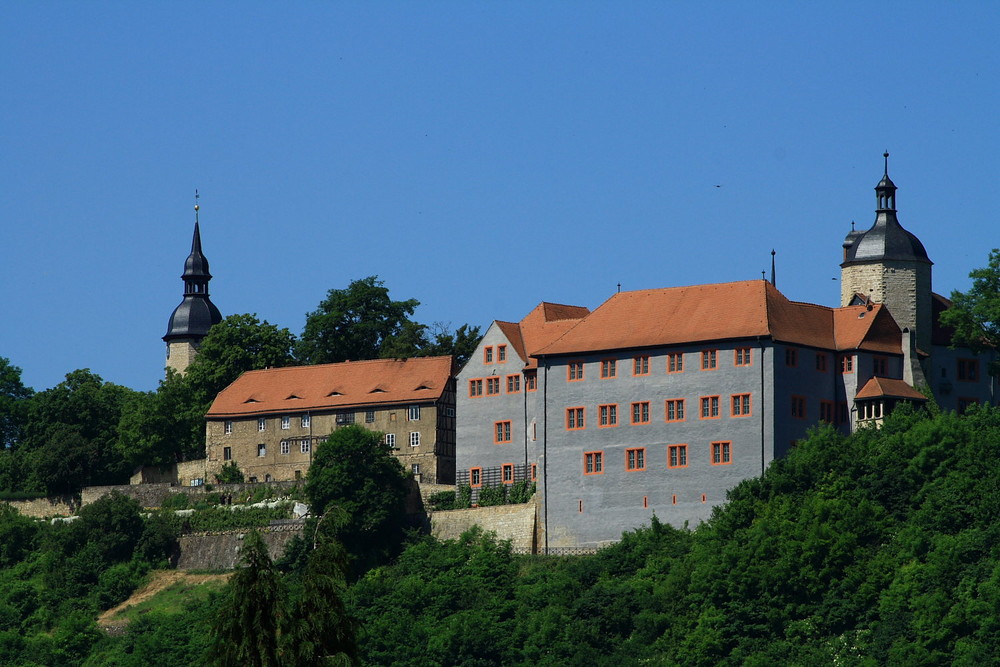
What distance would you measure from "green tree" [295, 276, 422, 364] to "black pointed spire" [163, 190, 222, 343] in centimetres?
1194

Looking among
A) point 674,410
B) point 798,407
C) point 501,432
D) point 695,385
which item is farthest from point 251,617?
Result: point 501,432

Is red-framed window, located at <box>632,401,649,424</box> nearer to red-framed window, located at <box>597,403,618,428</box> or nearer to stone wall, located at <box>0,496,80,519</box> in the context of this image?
red-framed window, located at <box>597,403,618,428</box>

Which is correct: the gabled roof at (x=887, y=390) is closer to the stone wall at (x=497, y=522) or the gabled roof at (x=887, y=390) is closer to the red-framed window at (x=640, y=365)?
the red-framed window at (x=640, y=365)

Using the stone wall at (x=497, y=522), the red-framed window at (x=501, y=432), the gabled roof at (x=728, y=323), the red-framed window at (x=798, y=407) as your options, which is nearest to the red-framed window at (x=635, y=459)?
the gabled roof at (x=728, y=323)

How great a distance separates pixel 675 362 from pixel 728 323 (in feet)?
8.45

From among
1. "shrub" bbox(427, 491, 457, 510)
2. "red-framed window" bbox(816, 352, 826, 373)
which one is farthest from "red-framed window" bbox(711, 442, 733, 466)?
"shrub" bbox(427, 491, 457, 510)

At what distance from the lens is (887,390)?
83.6 meters

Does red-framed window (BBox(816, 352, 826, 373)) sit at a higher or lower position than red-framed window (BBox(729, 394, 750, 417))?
Answer: higher

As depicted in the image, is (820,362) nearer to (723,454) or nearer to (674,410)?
(723,454)

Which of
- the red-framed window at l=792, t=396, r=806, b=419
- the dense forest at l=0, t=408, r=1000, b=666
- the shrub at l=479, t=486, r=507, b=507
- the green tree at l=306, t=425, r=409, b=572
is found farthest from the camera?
the shrub at l=479, t=486, r=507, b=507

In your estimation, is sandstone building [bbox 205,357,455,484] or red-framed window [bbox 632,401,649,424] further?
sandstone building [bbox 205,357,455,484]

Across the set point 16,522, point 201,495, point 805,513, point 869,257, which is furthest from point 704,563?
point 16,522

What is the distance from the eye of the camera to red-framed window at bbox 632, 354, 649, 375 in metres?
84.6

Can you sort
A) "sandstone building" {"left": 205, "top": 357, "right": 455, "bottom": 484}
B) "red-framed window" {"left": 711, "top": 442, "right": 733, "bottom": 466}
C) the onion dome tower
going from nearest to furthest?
"red-framed window" {"left": 711, "top": 442, "right": 733, "bottom": 466}
"sandstone building" {"left": 205, "top": 357, "right": 455, "bottom": 484}
the onion dome tower
